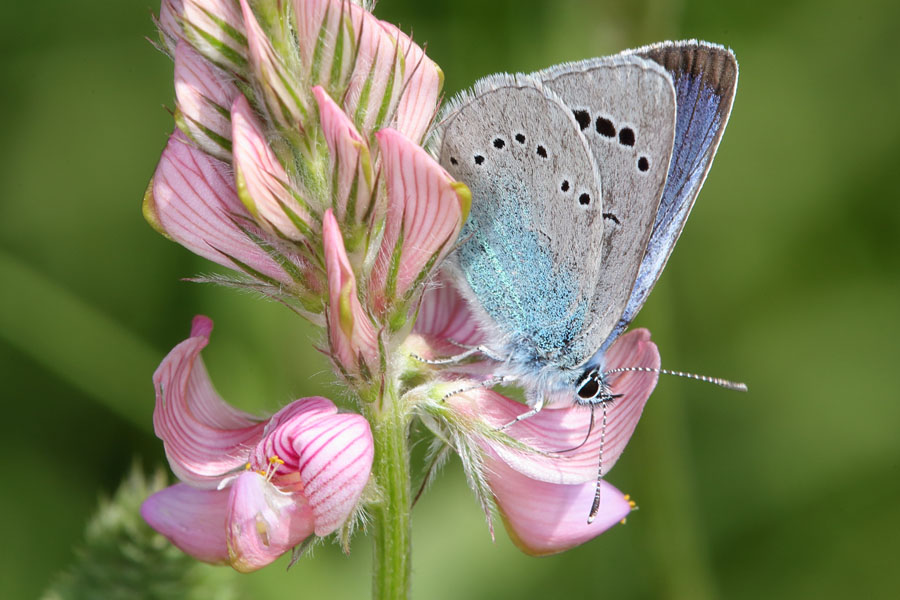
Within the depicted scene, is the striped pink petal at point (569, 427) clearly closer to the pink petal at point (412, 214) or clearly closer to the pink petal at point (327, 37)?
the pink petal at point (412, 214)

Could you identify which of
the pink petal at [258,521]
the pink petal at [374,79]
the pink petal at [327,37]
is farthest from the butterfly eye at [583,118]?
the pink petal at [258,521]

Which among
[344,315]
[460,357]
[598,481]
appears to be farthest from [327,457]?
[598,481]

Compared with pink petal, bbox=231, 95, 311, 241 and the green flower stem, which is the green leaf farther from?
pink petal, bbox=231, 95, 311, 241

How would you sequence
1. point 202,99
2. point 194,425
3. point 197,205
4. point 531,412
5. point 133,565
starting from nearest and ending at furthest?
point 202,99 < point 197,205 < point 194,425 < point 531,412 < point 133,565

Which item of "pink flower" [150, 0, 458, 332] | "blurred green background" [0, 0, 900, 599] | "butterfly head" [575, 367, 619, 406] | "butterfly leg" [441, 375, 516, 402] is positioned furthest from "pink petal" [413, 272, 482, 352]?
"blurred green background" [0, 0, 900, 599]

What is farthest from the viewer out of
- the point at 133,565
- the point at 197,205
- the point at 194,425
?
the point at 133,565

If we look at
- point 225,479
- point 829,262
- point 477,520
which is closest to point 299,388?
point 477,520

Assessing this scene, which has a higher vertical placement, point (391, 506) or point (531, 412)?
point (531, 412)

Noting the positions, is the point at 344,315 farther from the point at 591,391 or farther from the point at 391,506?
the point at 591,391
